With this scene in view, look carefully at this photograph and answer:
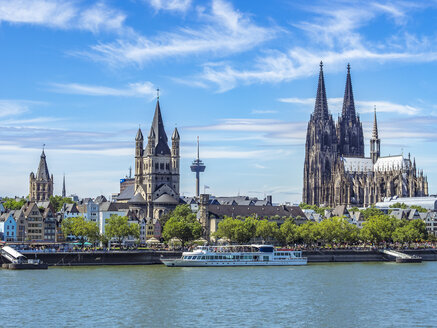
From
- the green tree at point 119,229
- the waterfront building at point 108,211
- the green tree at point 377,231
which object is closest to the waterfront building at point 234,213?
the waterfront building at point 108,211

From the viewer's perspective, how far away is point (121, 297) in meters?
63.5

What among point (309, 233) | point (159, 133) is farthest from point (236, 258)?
point (159, 133)

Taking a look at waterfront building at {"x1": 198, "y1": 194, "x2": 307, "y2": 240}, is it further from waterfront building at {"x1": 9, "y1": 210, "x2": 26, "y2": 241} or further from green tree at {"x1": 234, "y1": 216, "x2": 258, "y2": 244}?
waterfront building at {"x1": 9, "y1": 210, "x2": 26, "y2": 241}

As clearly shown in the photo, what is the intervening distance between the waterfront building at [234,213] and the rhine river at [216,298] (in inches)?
1992

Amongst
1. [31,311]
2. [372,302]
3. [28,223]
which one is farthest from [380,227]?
[31,311]

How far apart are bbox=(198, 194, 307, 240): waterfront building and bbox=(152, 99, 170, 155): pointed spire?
735 inches

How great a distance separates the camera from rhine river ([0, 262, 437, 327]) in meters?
52.8

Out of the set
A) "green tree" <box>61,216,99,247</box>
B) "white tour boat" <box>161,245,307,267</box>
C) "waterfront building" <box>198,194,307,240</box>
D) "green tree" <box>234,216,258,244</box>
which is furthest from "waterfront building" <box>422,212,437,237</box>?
"green tree" <box>61,216,99,247</box>

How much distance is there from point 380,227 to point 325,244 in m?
9.92

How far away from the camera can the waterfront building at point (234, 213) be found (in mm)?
142000

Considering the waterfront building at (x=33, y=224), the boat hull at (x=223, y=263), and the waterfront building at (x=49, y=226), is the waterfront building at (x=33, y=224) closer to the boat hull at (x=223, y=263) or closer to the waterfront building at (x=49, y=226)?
the waterfront building at (x=49, y=226)

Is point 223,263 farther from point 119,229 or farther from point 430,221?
point 430,221

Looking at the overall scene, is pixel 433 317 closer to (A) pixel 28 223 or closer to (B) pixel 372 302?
(B) pixel 372 302

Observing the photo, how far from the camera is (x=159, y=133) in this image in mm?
164000
